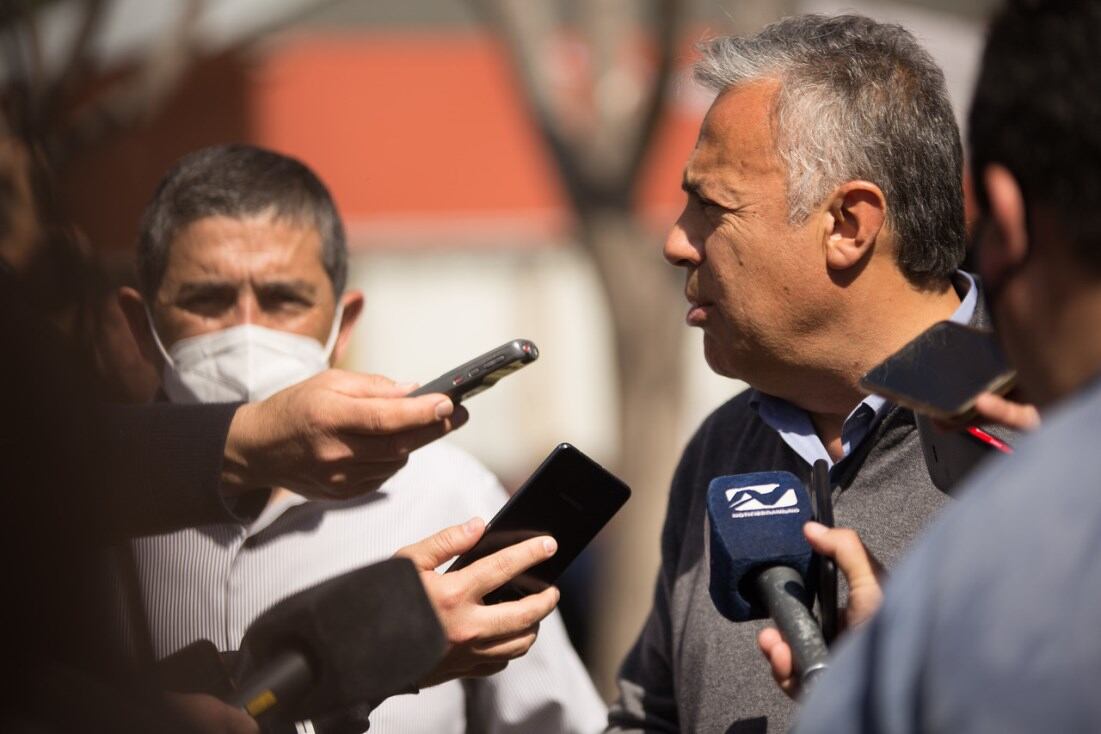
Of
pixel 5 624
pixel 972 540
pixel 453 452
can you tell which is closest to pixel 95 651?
pixel 5 624

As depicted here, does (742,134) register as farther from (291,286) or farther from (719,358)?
(291,286)

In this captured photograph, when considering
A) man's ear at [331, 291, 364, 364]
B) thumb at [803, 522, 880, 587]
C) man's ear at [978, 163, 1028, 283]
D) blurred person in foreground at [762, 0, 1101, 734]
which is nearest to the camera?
blurred person in foreground at [762, 0, 1101, 734]

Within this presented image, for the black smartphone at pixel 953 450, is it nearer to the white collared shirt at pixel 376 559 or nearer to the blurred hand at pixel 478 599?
the blurred hand at pixel 478 599

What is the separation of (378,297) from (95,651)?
1471 cm

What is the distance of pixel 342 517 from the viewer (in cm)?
333

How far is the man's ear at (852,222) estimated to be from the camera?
270 cm

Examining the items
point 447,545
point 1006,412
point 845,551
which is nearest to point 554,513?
point 447,545

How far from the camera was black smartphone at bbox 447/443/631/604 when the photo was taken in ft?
8.26

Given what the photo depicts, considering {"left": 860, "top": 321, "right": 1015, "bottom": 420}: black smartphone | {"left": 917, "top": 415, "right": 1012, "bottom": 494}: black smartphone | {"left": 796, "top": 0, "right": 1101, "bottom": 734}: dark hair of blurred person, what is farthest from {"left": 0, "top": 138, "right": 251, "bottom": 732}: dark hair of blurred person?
{"left": 917, "top": 415, "right": 1012, "bottom": 494}: black smartphone

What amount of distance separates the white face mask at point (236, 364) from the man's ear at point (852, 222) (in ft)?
4.25

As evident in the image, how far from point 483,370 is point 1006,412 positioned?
3.59 ft

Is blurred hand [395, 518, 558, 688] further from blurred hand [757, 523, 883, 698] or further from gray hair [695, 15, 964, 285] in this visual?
gray hair [695, 15, 964, 285]

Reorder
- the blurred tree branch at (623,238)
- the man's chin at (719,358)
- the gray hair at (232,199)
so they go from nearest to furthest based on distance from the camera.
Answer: the man's chin at (719,358), the gray hair at (232,199), the blurred tree branch at (623,238)

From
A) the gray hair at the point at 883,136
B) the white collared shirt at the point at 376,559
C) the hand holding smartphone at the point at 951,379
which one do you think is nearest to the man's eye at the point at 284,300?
the white collared shirt at the point at 376,559
